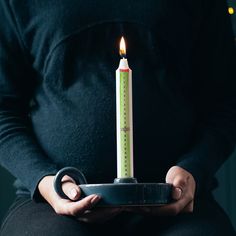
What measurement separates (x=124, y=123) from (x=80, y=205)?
5.4 inches

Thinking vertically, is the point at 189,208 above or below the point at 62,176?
below

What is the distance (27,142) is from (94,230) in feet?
0.74

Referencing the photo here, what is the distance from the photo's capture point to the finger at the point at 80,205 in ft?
3.18

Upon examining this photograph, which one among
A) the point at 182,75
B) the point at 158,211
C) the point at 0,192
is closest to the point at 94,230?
the point at 158,211

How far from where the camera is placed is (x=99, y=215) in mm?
1057

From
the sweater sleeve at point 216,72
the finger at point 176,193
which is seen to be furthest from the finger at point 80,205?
the sweater sleeve at point 216,72

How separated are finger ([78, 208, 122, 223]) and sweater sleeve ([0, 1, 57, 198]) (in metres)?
0.14

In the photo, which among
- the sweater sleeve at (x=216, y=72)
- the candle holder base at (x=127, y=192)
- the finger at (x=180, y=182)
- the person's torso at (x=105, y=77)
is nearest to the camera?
the candle holder base at (x=127, y=192)

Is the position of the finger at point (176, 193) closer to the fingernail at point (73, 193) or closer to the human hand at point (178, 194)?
the human hand at point (178, 194)

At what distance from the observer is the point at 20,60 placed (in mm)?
1316

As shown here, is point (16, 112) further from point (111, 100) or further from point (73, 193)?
point (73, 193)

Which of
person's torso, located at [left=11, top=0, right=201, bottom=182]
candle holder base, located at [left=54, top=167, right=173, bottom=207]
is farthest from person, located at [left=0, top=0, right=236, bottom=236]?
candle holder base, located at [left=54, top=167, right=173, bottom=207]

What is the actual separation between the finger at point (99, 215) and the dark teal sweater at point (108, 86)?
12 cm

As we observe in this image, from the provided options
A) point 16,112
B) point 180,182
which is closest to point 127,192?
point 180,182
